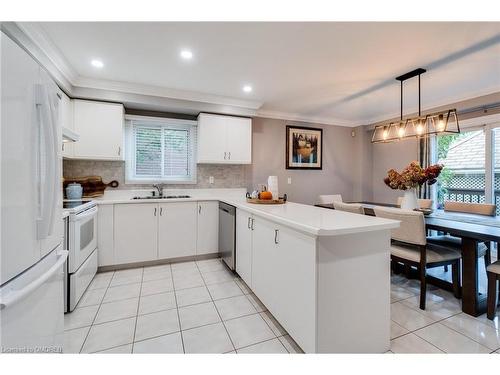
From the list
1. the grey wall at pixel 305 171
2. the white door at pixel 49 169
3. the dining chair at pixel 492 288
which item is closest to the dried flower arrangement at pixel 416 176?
the dining chair at pixel 492 288

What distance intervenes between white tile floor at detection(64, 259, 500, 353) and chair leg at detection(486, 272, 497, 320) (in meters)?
0.06

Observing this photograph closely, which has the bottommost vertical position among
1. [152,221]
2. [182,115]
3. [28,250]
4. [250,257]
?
[250,257]

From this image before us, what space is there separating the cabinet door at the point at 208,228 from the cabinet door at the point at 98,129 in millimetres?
1326

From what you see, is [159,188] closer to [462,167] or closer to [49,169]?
[49,169]

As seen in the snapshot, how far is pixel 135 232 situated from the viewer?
3133 millimetres

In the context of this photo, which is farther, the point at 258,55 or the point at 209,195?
the point at 209,195

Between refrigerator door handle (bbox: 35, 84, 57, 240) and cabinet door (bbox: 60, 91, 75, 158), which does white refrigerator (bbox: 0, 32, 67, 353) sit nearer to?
refrigerator door handle (bbox: 35, 84, 57, 240)

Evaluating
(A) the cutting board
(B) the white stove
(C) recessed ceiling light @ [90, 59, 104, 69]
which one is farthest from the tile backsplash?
(C) recessed ceiling light @ [90, 59, 104, 69]

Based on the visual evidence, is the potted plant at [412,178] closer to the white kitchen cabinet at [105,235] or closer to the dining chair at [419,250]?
the dining chair at [419,250]

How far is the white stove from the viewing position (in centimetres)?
212
